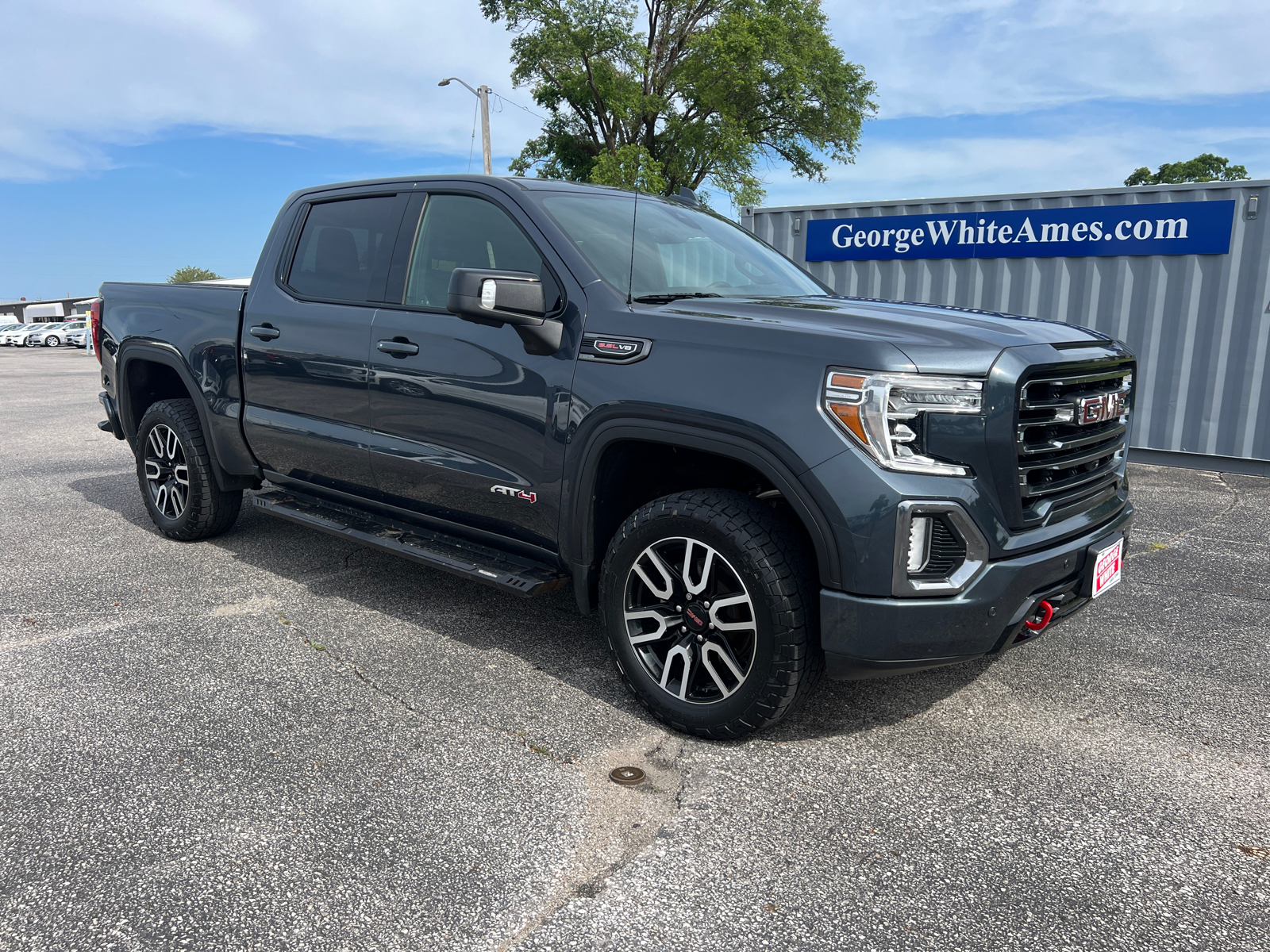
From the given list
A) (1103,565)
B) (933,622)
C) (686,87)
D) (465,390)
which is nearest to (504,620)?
(465,390)

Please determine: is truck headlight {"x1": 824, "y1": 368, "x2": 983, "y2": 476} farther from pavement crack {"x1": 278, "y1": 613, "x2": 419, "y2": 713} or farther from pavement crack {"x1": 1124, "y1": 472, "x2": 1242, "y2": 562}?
pavement crack {"x1": 1124, "y1": 472, "x2": 1242, "y2": 562}

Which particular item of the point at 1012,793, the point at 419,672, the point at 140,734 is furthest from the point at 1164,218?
the point at 140,734

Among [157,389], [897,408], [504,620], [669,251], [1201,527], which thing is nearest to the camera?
[897,408]

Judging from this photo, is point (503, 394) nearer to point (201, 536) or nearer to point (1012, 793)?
point (1012, 793)

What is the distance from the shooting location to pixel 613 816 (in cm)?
266

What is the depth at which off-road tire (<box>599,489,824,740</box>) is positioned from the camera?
2.82 metres

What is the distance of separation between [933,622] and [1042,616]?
441 millimetres

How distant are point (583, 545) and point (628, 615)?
312mm

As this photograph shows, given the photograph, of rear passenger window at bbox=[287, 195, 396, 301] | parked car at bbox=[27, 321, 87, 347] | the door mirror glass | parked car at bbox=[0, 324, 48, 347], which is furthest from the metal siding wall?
parked car at bbox=[0, 324, 48, 347]

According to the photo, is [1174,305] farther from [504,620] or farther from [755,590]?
[755,590]

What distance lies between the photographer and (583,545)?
11.0 ft

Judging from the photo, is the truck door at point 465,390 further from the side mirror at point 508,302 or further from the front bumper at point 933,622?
the front bumper at point 933,622

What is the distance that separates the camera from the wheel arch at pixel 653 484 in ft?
8.95

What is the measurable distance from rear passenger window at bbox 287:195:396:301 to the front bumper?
8.51 feet
